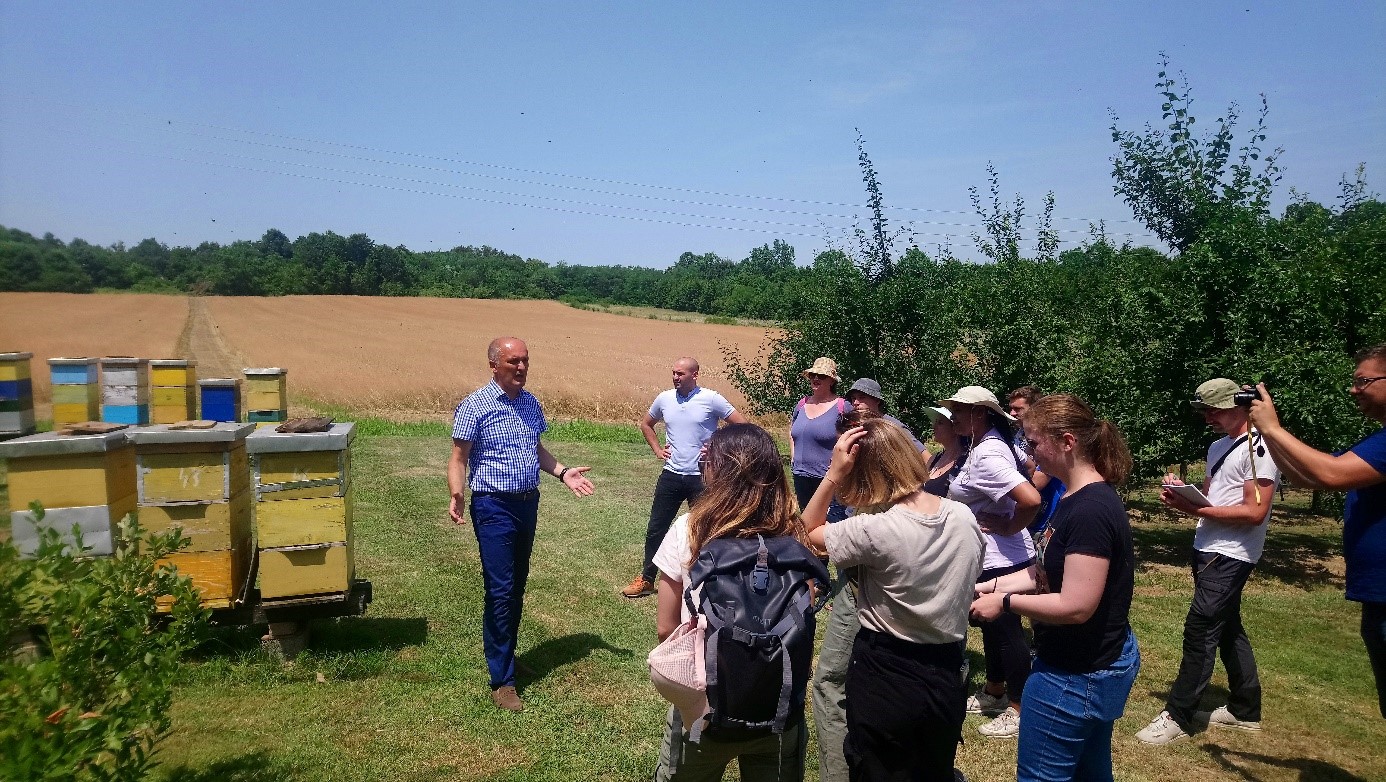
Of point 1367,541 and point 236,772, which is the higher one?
point 1367,541

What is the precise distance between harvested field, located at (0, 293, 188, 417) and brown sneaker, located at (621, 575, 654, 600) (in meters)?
5.41

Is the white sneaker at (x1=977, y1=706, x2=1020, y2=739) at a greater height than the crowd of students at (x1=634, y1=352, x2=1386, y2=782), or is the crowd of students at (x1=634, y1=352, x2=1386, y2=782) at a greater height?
the crowd of students at (x1=634, y1=352, x2=1386, y2=782)

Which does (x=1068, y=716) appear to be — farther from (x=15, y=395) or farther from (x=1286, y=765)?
(x=15, y=395)

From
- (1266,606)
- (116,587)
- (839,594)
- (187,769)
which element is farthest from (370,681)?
(1266,606)

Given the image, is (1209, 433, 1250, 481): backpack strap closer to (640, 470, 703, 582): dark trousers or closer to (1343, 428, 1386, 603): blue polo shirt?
(1343, 428, 1386, 603): blue polo shirt

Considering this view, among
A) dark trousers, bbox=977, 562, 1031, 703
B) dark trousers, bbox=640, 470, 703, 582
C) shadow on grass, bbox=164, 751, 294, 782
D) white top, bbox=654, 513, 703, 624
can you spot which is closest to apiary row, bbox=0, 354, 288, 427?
shadow on grass, bbox=164, 751, 294, 782

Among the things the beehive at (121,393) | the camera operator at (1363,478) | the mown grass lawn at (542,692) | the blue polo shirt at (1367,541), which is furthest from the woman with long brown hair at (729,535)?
the beehive at (121,393)

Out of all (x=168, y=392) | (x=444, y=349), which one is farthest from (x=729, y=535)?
(x=444, y=349)

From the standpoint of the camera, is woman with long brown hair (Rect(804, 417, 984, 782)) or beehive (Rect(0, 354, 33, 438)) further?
beehive (Rect(0, 354, 33, 438))

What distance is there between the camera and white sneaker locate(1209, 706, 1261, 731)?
5.49 metres

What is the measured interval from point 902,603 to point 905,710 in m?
0.40

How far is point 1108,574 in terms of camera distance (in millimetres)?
3189

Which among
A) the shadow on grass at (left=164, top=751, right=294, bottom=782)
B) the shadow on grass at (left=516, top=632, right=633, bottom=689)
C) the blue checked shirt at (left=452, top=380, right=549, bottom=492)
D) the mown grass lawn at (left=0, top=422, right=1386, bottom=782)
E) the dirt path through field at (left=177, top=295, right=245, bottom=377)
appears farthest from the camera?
the dirt path through field at (left=177, top=295, right=245, bottom=377)

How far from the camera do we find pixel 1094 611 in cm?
314
